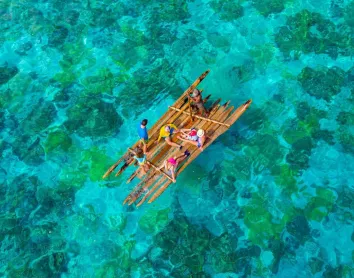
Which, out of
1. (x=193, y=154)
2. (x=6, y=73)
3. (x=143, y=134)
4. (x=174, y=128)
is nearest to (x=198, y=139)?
(x=193, y=154)

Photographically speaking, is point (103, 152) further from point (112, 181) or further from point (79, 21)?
point (79, 21)

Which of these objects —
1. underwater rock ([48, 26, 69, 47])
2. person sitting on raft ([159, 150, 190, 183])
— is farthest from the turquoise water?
person sitting on raft ([159, 150, 190, 183])

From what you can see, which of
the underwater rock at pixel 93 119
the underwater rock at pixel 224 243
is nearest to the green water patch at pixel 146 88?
the underwater rock at pixel 93 119

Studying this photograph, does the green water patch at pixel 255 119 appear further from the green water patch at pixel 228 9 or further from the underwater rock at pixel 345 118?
the green water patch at pixel 228 9

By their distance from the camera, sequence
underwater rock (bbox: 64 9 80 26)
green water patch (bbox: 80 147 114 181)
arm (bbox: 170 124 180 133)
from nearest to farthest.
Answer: arm (bbox: 170 124 180 133)
green water patch (bbox: 80 147 114 181)
underwater rock (bbox: 64 9 80 26)

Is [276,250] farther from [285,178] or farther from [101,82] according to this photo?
[101,82]

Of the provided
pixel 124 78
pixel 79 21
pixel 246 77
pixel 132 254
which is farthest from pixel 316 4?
pixel 132 254

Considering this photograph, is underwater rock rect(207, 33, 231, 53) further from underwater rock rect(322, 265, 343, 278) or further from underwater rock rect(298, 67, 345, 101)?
underwater rock rect(322, 265, 343, 278)

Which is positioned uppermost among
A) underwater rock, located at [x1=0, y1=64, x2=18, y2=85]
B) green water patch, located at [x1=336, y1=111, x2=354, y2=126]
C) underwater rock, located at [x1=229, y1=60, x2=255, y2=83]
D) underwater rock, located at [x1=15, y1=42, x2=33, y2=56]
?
green water patch, located at [x1=336, y1=111, x2=354, y2=126]
